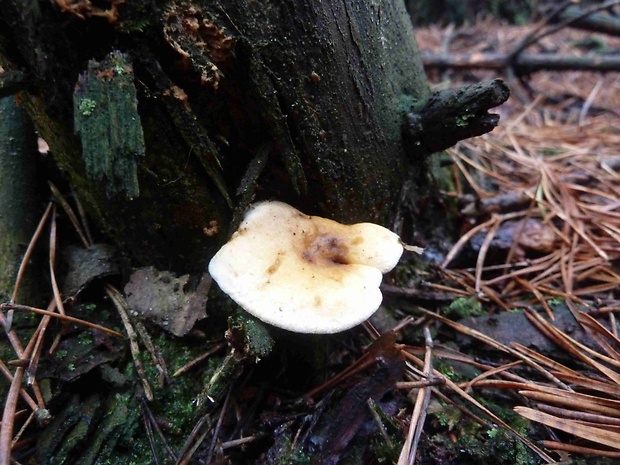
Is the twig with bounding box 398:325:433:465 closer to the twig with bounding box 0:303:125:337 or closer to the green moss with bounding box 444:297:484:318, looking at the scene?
the green moss with bounding box 444:297:484:318

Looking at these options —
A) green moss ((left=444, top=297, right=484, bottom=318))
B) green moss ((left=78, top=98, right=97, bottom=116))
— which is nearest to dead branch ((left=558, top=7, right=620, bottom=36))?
green moss ((left=444, top=297, right=484, bottom=318))

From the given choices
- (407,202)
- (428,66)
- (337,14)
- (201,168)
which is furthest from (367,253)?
(428,66)

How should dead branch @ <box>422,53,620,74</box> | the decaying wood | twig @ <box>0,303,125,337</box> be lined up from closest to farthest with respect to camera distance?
twig @ <box>0,303,125,337</box> < the decaying wood < dead branch @ <box>422,53,620,74</box>

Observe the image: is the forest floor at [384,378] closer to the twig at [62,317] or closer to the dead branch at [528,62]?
the twig at [62,317]

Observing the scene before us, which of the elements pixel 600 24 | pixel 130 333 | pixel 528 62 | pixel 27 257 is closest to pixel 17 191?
pixel 27 257

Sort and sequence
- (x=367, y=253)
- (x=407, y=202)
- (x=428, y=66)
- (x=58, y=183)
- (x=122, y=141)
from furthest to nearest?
(x=428, y=66)
(x=407, y=202)
(x=58, y=183)
(x=367, y=253)
(x=122, y=141)

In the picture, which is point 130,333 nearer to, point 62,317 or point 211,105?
point 62,317

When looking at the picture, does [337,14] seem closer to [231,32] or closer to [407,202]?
[231,32]
